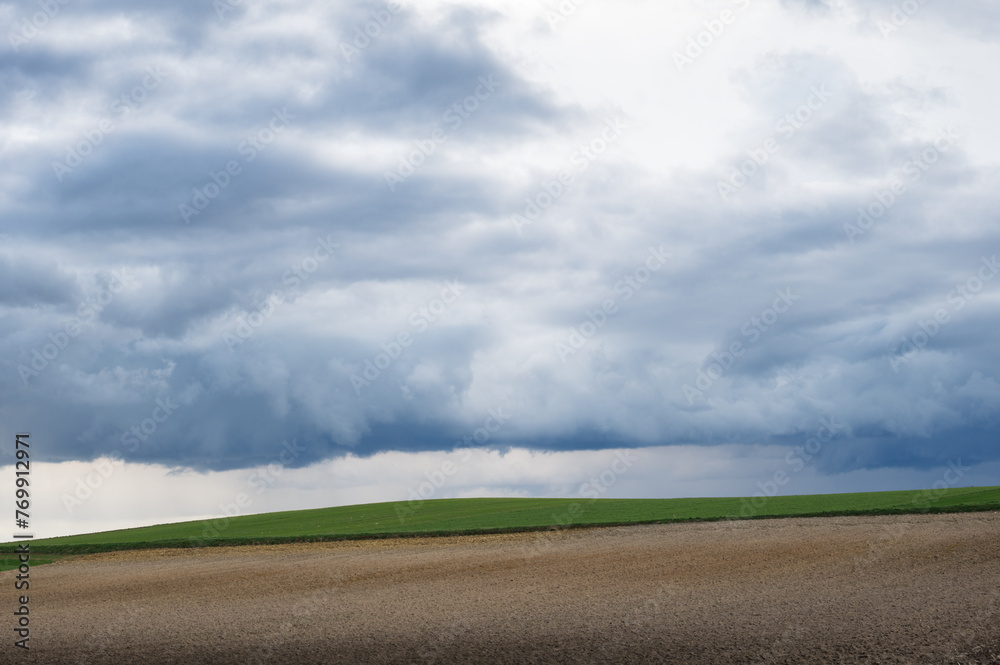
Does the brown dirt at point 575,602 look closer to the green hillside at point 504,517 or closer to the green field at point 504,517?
the green field at point 504,517

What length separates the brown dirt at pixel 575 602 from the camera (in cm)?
1859

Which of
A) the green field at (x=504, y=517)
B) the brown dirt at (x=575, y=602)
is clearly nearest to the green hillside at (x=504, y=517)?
the green field at (x=504, y=517)

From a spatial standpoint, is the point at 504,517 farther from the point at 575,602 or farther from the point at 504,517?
the point at 575,602

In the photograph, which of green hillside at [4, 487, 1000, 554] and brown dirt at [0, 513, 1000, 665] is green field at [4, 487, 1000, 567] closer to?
green hillside at [4, 487, 1000, 554]

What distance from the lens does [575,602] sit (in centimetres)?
2523

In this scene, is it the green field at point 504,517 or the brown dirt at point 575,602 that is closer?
the brown dirt at point 575,602

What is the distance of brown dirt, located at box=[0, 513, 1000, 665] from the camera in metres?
18.6

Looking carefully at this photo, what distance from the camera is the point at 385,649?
19828mm

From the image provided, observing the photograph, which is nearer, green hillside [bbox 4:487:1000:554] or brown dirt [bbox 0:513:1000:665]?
brown dirt [bbox 0:513:1000:665]

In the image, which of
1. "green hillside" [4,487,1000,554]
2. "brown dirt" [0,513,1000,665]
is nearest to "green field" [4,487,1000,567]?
"green hillside" [4,487,1000,554]

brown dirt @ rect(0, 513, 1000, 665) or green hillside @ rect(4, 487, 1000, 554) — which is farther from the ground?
brown dirt @ rect(0, 513, 1000, 665)

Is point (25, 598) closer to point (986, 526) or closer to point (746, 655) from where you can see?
point (746, 655)

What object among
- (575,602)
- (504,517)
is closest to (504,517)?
(504,517)

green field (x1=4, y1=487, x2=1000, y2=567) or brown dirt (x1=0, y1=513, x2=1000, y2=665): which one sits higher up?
brown dirt (x1=0, y1=513, x2=1000, y2=665)
